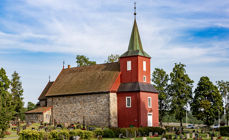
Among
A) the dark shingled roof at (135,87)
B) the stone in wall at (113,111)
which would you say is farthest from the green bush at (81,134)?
the dark shingled roof at (135,87)

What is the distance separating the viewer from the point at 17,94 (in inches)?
2896

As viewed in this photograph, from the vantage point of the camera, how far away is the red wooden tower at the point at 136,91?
49.3 meters

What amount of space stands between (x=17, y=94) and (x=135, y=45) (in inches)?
1335

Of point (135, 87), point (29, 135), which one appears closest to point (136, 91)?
point (135, 87)

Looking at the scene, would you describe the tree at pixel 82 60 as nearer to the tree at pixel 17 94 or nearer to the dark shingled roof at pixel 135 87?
the tree at pixel 17 94

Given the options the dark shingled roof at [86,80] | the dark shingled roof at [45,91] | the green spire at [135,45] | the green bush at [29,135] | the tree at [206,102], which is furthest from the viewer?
the dark shingled roof at [45,91]

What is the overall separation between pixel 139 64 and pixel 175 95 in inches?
528

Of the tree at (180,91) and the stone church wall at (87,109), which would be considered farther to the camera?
the tree at (180,91)

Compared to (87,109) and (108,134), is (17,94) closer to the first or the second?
(87,109)

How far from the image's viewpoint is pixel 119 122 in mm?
50312

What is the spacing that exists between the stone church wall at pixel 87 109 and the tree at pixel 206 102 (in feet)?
57.3

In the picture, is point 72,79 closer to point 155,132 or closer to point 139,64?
point 139,64

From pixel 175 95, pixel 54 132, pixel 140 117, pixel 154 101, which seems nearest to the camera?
pixel 54 132

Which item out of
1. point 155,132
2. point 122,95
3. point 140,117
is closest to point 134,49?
point 122,95
